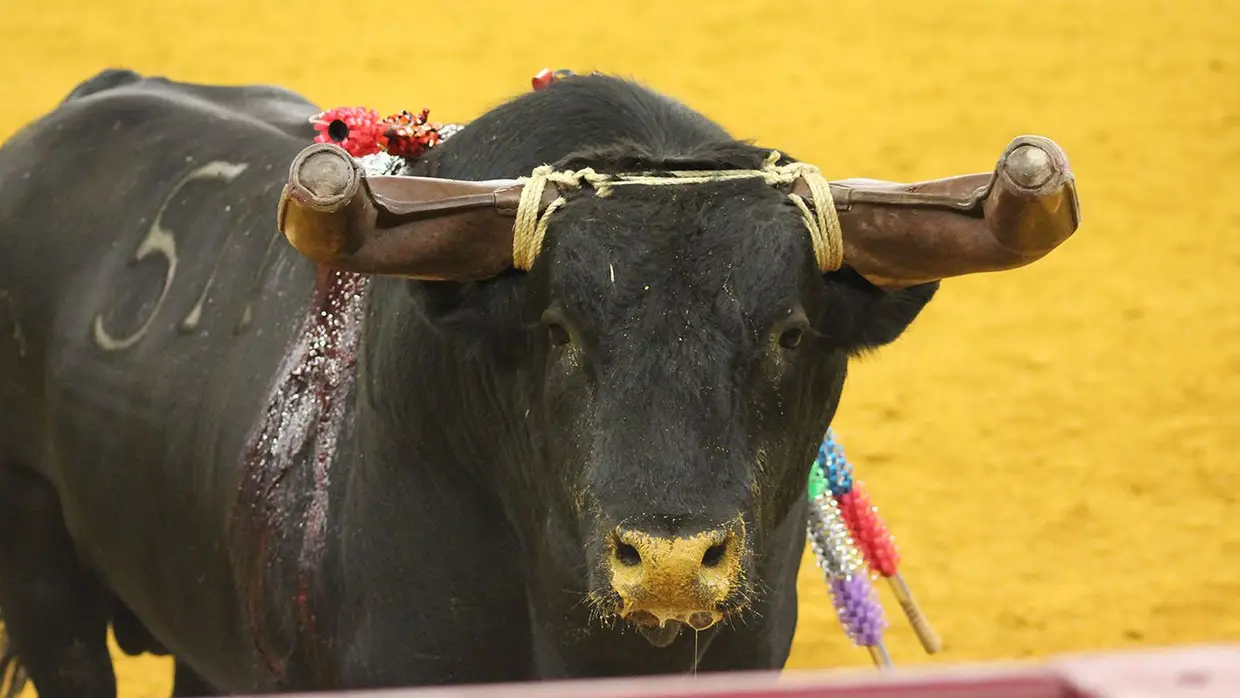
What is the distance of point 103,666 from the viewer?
4543mm

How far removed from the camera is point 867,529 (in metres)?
4.27

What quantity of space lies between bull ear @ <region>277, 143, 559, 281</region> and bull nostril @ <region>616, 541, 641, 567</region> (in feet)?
1.91

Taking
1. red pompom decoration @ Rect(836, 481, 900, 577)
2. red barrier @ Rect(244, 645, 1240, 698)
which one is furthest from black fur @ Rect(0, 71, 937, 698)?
red barrier @ Rect(244, 645, 1240, 698)

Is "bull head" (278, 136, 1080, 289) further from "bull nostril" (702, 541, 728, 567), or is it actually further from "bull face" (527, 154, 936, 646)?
"bull nostril" (702, 541, 728, 567)

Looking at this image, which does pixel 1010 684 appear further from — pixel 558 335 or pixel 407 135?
pixel 407 135

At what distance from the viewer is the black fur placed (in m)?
2.79

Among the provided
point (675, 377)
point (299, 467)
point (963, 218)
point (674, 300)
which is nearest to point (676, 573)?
point (675, 377)

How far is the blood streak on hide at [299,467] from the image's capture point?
342 cm

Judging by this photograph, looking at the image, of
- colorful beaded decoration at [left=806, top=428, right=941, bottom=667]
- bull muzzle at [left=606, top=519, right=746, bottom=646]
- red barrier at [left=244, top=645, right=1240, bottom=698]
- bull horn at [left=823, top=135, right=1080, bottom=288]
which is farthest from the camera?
colorful beaded decoration at [left=806, top=428, right=941, bottom=667]

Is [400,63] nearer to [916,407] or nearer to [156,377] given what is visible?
[916,407]

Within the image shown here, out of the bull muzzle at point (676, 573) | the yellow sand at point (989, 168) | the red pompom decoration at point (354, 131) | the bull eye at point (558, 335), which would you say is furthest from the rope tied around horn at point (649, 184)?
the yellow sand at point (989, 168)

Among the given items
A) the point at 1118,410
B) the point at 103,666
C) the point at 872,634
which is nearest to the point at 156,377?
the point at 103,666

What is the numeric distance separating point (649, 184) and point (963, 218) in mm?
507

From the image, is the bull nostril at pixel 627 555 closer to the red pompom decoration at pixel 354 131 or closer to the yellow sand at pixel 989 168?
the red pompom decoration at pixel 354 131
